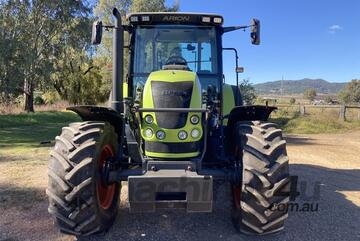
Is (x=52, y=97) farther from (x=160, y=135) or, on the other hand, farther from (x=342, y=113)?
(x=160, y=135)

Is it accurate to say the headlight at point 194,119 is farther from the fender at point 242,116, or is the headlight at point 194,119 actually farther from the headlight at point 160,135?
the fender at point 242,116

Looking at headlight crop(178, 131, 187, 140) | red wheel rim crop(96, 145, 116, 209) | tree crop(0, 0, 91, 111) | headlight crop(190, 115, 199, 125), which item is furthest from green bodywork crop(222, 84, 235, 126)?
tree crop(0, 0, 91, 111)

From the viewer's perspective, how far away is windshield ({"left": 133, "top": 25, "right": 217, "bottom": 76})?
558 cm

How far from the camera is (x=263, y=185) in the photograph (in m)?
4.06

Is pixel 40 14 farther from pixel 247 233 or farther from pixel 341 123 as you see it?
pixel 247 233

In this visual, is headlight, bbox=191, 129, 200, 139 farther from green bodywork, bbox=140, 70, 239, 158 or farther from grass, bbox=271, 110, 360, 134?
grass, bbox=271, 110, 360, 134

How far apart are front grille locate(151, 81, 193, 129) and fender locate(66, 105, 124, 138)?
710mm

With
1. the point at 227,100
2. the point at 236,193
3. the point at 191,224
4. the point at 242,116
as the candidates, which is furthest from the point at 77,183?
the point at 227,100

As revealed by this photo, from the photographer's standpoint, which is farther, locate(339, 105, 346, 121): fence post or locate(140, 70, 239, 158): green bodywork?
locate(339, 105, 346, 121): fence post

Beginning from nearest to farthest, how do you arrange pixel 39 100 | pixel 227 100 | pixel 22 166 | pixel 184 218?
pixel 184 218, pixel 227 100, pixel 22 166, pixel 39 100

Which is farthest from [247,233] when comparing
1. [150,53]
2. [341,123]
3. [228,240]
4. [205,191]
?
[341,123]

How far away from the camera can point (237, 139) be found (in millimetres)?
4715

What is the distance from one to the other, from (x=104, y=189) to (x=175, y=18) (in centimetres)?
253

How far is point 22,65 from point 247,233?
1882 cm
